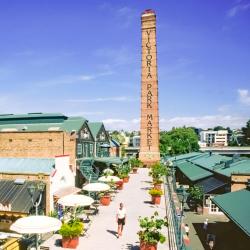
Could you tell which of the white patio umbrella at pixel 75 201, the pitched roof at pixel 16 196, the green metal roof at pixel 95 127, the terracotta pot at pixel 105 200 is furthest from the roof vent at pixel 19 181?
the green metal roof at pixel 95 127

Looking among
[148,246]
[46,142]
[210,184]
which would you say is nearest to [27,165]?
[46,142]

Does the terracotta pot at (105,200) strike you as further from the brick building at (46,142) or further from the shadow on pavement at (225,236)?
the brick building at (46,142)

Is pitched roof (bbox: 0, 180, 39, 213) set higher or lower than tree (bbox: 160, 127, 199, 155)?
lower

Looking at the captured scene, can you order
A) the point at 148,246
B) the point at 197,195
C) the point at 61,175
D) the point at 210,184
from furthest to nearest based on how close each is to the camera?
the point at 210,184, the point at 197,195, the point at 61,175, the point at 148,246

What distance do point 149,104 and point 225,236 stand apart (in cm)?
3523

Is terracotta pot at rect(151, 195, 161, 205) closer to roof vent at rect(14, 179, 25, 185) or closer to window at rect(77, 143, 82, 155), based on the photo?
roof vent at rect(14, 179, 25, 185)

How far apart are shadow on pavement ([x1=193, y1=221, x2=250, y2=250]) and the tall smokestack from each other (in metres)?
28.8

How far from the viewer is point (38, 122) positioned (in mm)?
43000

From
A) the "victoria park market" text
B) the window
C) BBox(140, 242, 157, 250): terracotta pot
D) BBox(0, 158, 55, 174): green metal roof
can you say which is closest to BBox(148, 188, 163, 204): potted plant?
BBox(0, 158, 55, 174): green metal roof

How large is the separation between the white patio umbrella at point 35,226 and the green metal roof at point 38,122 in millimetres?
25975

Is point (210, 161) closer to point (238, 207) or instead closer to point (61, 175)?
point (61, 175)

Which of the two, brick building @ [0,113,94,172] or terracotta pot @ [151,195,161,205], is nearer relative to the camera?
terracotta pot @ [151,195,161,205]

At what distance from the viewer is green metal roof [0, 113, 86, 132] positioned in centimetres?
4141

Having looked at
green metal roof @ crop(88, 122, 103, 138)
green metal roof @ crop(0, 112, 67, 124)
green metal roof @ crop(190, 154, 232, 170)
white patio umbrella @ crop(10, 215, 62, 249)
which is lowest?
white patio umbrella @ crop(10, 215, 62, 249)
